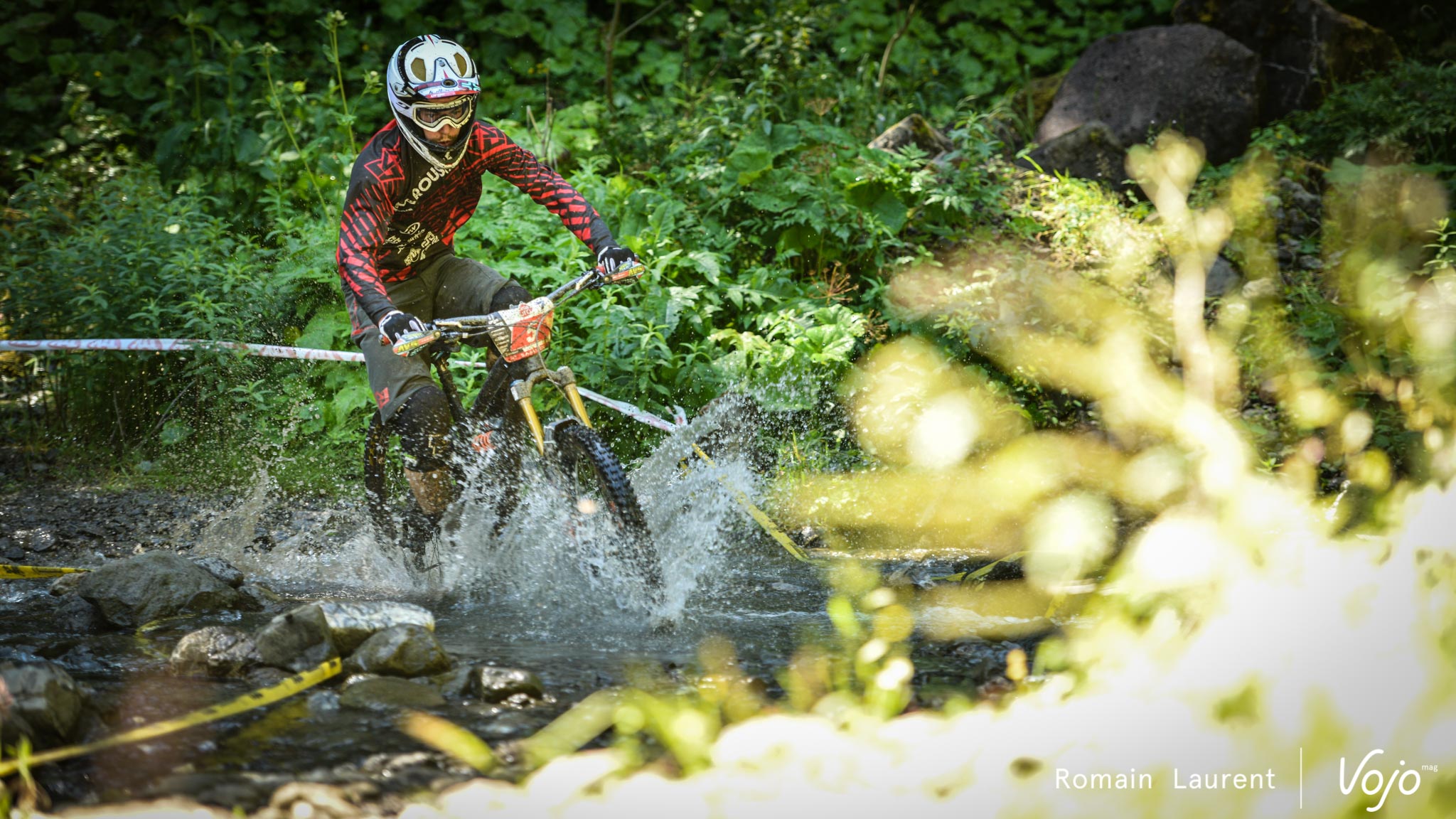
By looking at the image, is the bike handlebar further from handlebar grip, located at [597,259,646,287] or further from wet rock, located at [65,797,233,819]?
wet rock, located at [65,797,233,819]

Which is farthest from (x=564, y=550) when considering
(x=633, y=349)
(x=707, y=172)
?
(x=707, y=172)

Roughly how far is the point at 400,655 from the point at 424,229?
194 cm

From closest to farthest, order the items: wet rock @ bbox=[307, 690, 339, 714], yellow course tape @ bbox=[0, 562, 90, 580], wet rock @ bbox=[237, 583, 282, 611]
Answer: wet rock @ bbox=[307, 690, 339, 714] < wet rock @ bbox=[237, 583, 282, 611] < yellow course tape @ bbox=[0, 562, 90, 580]

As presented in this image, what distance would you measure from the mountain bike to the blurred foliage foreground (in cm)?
58

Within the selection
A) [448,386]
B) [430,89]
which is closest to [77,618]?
[448,386]

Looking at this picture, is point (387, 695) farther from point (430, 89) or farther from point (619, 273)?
point (430, 89)

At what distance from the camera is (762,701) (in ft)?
10.5

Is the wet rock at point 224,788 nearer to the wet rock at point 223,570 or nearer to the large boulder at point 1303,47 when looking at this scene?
the wet rock at point 223,570

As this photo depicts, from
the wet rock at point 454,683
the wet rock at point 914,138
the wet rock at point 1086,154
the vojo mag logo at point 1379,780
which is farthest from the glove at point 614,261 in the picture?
the wet rock at point 1086,154

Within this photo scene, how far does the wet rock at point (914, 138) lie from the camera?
826cm

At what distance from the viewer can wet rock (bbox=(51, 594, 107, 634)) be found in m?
3.99

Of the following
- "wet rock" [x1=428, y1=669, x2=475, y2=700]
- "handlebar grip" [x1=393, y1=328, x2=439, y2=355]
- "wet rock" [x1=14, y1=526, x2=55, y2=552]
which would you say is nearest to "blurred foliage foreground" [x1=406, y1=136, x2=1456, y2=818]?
"wet rock" [x1=428, y1=669, x2=475, y2=700]

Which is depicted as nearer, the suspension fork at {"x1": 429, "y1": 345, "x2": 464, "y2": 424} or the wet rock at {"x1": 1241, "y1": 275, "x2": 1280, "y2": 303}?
the suspension fork at {"x1": 429, "y1": 345, "x2": 464, "y2": 424}

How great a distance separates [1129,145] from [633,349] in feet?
14.5
